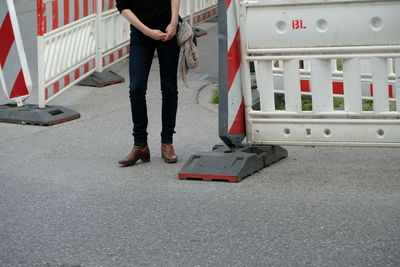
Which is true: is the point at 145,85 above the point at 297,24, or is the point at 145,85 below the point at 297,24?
below

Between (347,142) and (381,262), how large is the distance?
211 centimetres

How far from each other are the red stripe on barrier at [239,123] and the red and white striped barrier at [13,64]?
11.1ft

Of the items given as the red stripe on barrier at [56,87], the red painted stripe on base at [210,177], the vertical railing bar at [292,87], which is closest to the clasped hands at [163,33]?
the vertical railing bar at [292,87]

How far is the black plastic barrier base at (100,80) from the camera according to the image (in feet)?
39.9

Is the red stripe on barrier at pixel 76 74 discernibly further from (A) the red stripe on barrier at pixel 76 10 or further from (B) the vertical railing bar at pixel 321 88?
(B) the vertical railing bar at pixel 321 88

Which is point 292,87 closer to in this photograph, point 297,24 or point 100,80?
point 297,24

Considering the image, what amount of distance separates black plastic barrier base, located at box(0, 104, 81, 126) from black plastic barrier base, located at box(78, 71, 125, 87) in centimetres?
187

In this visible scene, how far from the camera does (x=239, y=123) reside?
7582mm

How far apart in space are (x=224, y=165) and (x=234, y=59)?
2.46ft

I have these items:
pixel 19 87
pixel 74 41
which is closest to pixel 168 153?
pixel 19 87

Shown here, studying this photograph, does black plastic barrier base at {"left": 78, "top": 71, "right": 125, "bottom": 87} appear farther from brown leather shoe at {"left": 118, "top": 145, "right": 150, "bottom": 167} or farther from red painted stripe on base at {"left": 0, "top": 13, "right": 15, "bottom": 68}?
brown leather shoe at {"left": 118, "top": 145, "right": 150, "bottom": 167}

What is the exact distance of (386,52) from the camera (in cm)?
716

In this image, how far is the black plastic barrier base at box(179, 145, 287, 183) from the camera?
7352mm

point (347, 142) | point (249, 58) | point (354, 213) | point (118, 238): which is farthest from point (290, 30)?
point (118, 238)
